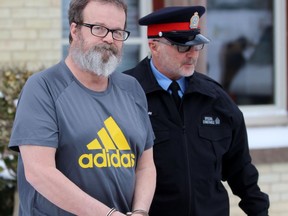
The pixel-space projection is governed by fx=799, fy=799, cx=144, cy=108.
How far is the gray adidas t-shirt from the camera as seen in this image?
8.76ft

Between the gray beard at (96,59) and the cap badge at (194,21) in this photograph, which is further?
the cap badge at (194,21)

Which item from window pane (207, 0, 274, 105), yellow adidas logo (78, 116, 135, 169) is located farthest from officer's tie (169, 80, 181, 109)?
window pane (207, 0, 274, 105)

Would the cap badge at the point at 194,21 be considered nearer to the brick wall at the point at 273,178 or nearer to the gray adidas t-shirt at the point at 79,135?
the gray adidas t-shirt at the point at 79,135

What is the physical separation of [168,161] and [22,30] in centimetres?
245

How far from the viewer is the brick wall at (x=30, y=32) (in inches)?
216

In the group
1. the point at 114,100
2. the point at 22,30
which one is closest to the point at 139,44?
the point at 22,30

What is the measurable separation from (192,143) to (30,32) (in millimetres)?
2423

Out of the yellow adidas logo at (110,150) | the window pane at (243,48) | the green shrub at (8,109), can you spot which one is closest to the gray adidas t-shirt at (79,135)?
the yellow adidas logo at (110,150)

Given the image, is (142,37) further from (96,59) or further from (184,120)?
(96,59)

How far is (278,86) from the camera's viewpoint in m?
6.38

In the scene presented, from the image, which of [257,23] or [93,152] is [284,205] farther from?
[93,152]

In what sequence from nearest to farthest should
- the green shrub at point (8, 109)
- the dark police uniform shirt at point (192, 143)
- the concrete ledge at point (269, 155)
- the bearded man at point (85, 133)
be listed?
the bearded man at point (85, 133), the dark police uniform shirt at point (192, 143), the green shrub at point (8, 109), the concrete ledge at point (269, 155)

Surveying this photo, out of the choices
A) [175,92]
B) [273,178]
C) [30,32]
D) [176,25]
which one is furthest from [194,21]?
[273,178]

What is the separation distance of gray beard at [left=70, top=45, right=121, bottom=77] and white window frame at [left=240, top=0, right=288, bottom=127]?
354cm
